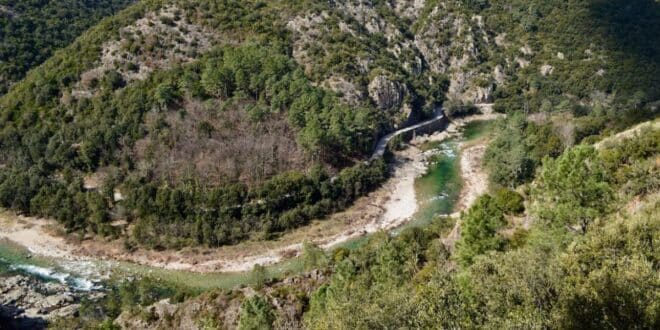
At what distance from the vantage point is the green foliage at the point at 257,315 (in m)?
33.8

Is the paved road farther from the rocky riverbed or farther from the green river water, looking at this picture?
the rocky riverbed

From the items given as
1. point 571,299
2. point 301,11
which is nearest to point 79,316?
point 571,299

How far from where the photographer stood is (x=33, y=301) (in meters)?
50.7

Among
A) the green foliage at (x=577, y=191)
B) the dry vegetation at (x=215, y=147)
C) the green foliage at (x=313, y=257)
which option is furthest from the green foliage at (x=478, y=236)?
the dry vegetation at (x=215, y=147)

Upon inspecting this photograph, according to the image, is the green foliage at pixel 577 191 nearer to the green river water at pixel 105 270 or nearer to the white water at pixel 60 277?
the green river water at pixel 105 270

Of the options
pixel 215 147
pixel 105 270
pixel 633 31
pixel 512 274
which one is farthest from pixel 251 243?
pixel 633 31

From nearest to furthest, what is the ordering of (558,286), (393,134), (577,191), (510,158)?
(558,286) → (577,191) → (510,158) → (393,134)

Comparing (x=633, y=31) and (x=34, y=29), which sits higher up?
(x=34, y=29)

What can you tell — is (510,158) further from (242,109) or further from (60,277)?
(60,277)

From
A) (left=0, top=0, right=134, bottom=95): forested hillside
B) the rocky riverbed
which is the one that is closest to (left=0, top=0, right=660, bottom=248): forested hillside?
the rocky riverbed

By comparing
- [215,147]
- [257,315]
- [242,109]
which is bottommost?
[257,315]

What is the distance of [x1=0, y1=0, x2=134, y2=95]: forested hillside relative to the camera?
91312 millimetres

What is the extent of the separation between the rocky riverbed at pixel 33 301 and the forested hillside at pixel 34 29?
5067 centimetres

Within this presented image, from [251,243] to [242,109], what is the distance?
25429 mm
